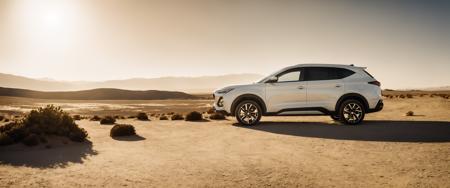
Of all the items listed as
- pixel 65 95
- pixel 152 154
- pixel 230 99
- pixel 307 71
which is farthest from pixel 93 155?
pixel 65 95

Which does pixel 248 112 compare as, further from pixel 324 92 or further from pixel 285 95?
pixel 324 92

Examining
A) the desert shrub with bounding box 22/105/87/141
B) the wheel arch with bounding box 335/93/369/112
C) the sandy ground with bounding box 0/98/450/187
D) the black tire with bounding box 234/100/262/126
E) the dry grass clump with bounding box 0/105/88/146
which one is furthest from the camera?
the black tire with bounding box 234/100/262/126

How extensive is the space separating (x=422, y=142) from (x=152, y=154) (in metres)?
6.80

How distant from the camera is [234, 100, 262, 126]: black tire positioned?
13.2m

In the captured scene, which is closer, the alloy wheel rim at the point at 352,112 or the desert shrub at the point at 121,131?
the desert shrub at the point at 121,131

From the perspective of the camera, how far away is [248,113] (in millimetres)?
13422

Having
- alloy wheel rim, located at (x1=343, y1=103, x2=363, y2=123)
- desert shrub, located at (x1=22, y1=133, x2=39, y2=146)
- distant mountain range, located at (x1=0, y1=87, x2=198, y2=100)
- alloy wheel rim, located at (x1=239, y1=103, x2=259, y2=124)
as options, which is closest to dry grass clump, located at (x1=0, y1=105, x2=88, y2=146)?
desert shrub, located at (x1=22, y1=133, x2=39, y2=146)

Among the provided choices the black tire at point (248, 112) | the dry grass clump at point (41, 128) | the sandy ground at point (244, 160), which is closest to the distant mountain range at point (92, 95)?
the black tire at point (248, 112)

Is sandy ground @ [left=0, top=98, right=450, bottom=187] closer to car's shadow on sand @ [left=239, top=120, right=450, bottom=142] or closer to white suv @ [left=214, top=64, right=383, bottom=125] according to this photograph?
car's shadow on sand @ [left=239, top=120, right=450, bottom=142]

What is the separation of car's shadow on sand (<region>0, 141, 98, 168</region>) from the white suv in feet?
17.9

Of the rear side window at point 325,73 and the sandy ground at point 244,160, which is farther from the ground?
the rear side window at point 325,73

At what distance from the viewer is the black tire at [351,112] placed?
1296 centimetres

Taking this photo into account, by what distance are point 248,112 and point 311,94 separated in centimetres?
232

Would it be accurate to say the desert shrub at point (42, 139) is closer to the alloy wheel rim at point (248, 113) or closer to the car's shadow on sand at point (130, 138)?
the car's shadow on sand at point (130, 138)
